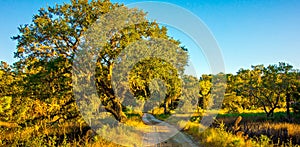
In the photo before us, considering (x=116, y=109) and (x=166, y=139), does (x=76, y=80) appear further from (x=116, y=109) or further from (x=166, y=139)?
(x=166, y=139)

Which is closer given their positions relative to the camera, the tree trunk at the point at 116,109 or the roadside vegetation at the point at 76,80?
the roadside vegetation at the point at 76,80

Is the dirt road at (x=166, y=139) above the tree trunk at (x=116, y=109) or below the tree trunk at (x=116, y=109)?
below

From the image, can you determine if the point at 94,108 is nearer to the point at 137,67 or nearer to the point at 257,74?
the point at 137,67

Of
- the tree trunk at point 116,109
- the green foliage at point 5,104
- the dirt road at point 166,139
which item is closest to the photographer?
the dirt road at point 166,139

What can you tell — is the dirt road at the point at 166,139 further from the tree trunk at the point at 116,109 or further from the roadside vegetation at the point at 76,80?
the tree trunk at the point at 116,109

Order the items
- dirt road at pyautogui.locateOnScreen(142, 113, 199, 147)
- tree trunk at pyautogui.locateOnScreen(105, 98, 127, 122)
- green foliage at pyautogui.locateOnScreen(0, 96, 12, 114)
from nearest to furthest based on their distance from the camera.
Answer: dirt road at pyautogui.locateOnScreen(142, 113, 199, 147), green foliage at pyautogui.locateOnScreen(0, 96, 12, 114), tree trunk at pyautogui.locateOnScreen(105, 98, 127, 122)

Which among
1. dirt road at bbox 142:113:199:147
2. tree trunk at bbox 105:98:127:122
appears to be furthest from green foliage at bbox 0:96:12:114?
dirt road at bbox 142:113:199:147

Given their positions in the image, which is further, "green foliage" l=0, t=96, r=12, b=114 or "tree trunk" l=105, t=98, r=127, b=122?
"tree trunk" l=105, t=98, r=127, b=122

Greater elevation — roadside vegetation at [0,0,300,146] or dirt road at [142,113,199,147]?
roadside vegetation at [0,0,300,146]

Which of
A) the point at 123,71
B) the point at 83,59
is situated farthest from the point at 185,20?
the point at 83,59

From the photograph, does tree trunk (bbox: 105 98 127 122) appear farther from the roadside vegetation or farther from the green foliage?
the green foliage

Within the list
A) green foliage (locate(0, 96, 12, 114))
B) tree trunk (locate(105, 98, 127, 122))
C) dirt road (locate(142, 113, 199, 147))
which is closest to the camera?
dirt road (locate(142, 113, 199, 147))

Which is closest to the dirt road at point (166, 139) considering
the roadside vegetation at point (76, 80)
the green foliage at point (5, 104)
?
the roadside vegetation at point (76, 80)

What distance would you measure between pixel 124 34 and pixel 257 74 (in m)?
19.1
